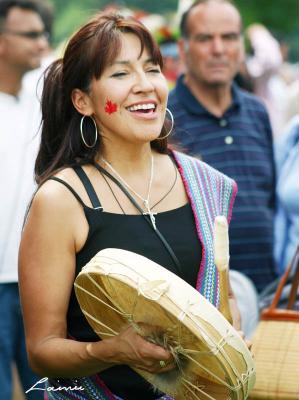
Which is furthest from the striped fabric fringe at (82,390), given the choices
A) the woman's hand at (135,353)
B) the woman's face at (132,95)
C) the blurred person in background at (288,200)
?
the blurred person in background at (288,200)

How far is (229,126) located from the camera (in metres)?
6.14

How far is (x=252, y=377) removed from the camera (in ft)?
11.2

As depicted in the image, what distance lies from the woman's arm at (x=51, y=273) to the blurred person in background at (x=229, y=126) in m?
2.10

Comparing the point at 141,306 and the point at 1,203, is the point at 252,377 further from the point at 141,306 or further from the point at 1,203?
the point at 1,203

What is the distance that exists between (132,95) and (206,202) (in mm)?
480

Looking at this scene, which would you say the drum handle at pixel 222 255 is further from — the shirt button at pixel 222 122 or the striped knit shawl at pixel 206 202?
the shirt button at pixel 222 122

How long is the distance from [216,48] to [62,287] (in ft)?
10.0

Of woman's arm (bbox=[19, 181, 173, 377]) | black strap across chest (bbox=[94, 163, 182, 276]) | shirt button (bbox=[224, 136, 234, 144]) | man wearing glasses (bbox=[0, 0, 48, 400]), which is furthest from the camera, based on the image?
shirt button (bbox=[224, 136, 234, 144])

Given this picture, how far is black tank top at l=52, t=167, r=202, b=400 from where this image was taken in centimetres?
372

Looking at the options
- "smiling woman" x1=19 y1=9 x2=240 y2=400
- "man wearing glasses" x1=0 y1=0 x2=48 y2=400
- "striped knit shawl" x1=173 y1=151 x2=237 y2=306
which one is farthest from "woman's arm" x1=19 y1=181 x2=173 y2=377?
"man wearing glasses" x1=0 y1=0 x2=48 y2=400

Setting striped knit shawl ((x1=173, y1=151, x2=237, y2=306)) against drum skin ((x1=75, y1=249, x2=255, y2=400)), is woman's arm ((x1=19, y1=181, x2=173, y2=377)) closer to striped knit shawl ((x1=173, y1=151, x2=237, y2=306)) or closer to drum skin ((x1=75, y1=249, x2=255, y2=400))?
drum skin ((x1=75, y1=249, x2=255, y2=400))

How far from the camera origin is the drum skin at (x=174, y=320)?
10.6 feet

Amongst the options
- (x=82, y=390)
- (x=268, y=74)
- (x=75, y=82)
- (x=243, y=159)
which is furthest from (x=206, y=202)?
(x=268, y=74)

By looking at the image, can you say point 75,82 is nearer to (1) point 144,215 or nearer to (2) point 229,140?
(1) point 144,215
